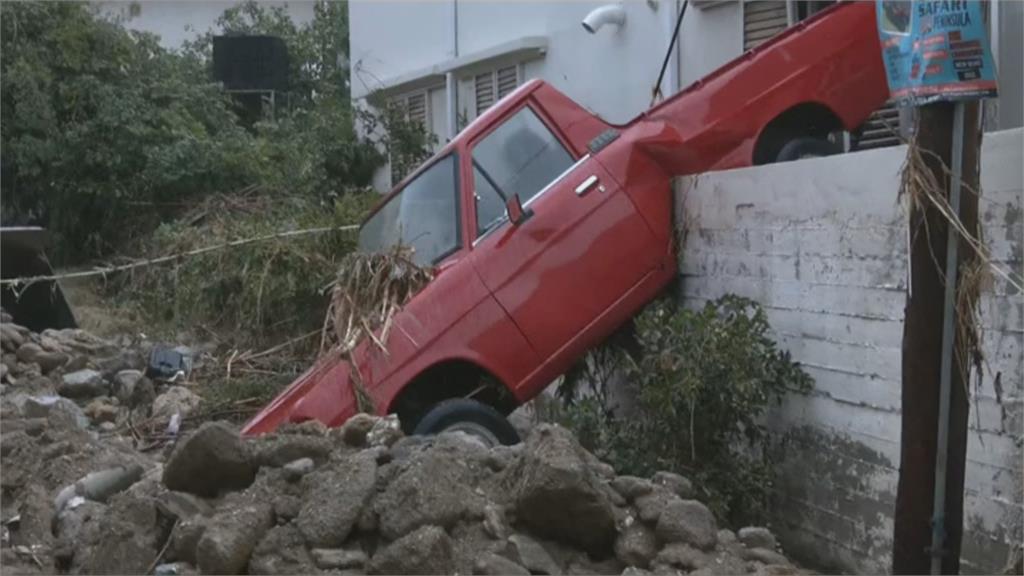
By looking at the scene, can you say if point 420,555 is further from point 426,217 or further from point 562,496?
point 426,217

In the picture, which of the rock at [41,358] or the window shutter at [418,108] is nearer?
the rock at [41,358]

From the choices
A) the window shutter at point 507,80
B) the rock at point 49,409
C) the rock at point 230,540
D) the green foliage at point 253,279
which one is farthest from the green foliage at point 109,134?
the rock at point 230,540

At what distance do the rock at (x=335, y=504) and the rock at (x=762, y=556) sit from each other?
1.36m

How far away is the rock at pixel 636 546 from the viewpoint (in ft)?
17.1

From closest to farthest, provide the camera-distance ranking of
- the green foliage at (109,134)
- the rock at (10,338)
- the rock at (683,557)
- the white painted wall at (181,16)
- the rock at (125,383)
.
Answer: the rock at (683,557), the rock at (125,383), the rock at (10,338), the green foliage at (109,134), the white painted wall at (181,16)

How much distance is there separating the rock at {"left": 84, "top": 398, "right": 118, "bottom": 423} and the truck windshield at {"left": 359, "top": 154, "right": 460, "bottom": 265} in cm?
329

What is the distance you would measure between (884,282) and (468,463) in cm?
206

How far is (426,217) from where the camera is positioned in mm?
8250

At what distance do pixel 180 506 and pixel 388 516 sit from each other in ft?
3.21

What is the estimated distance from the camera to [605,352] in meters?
8.11

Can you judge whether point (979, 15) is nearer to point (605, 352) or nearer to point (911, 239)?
point (911, 239)

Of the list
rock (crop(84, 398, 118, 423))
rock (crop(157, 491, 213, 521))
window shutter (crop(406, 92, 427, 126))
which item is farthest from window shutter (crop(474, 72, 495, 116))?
rock (crop(157, 491, 213, 521))

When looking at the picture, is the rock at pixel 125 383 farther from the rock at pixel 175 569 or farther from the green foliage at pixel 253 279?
the rock at pixel 175 569

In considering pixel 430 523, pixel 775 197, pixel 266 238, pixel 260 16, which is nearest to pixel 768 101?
pixel 775 197
